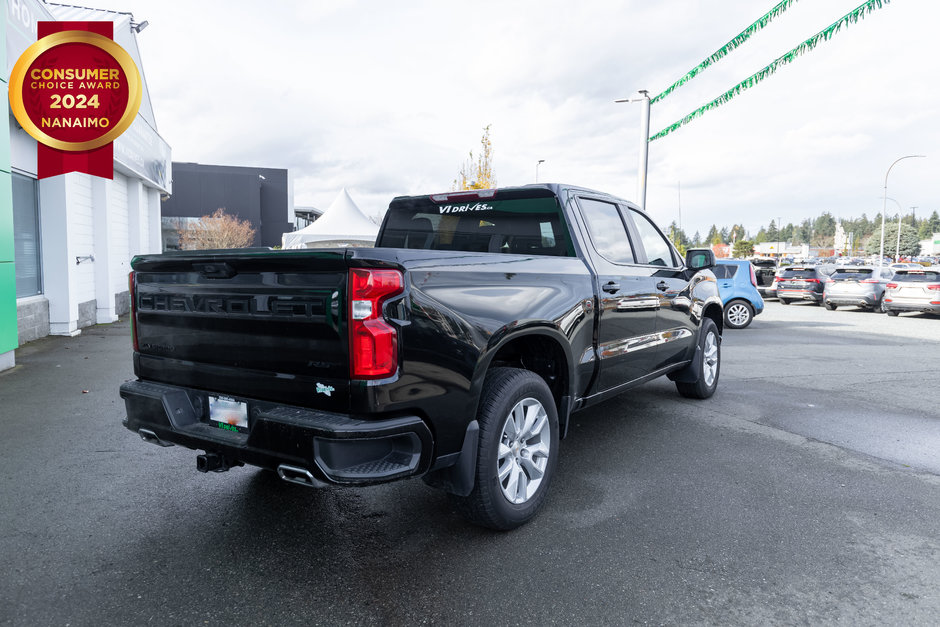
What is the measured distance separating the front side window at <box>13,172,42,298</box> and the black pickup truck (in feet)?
27.0

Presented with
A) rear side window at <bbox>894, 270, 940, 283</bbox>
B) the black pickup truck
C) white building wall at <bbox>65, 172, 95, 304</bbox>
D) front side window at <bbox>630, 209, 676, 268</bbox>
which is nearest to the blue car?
rear side window at <bbox>894, 270, 940, 283</bbox>

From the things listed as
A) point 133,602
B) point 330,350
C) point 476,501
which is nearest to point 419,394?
point 330,350

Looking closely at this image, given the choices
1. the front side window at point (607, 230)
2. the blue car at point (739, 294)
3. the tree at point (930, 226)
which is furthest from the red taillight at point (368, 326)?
the tree at point (930, 226)

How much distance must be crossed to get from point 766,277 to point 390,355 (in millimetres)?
23228

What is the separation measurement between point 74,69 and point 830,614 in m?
11.4

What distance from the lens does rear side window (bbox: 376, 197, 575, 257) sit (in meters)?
4.18

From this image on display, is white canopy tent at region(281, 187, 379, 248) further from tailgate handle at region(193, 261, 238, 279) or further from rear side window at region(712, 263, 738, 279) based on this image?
tailgate handle at region(193, 261, 238, 279)

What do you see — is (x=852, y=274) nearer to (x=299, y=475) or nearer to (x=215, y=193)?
(x=299, y=475)

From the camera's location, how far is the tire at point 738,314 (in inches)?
535

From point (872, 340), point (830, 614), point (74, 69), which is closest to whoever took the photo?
point (830, 614)

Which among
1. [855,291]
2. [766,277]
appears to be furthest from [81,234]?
[766,277]

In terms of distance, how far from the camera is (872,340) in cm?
1177

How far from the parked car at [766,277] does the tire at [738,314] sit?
28.8ft

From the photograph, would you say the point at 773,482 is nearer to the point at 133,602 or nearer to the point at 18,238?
the point at 133,602
